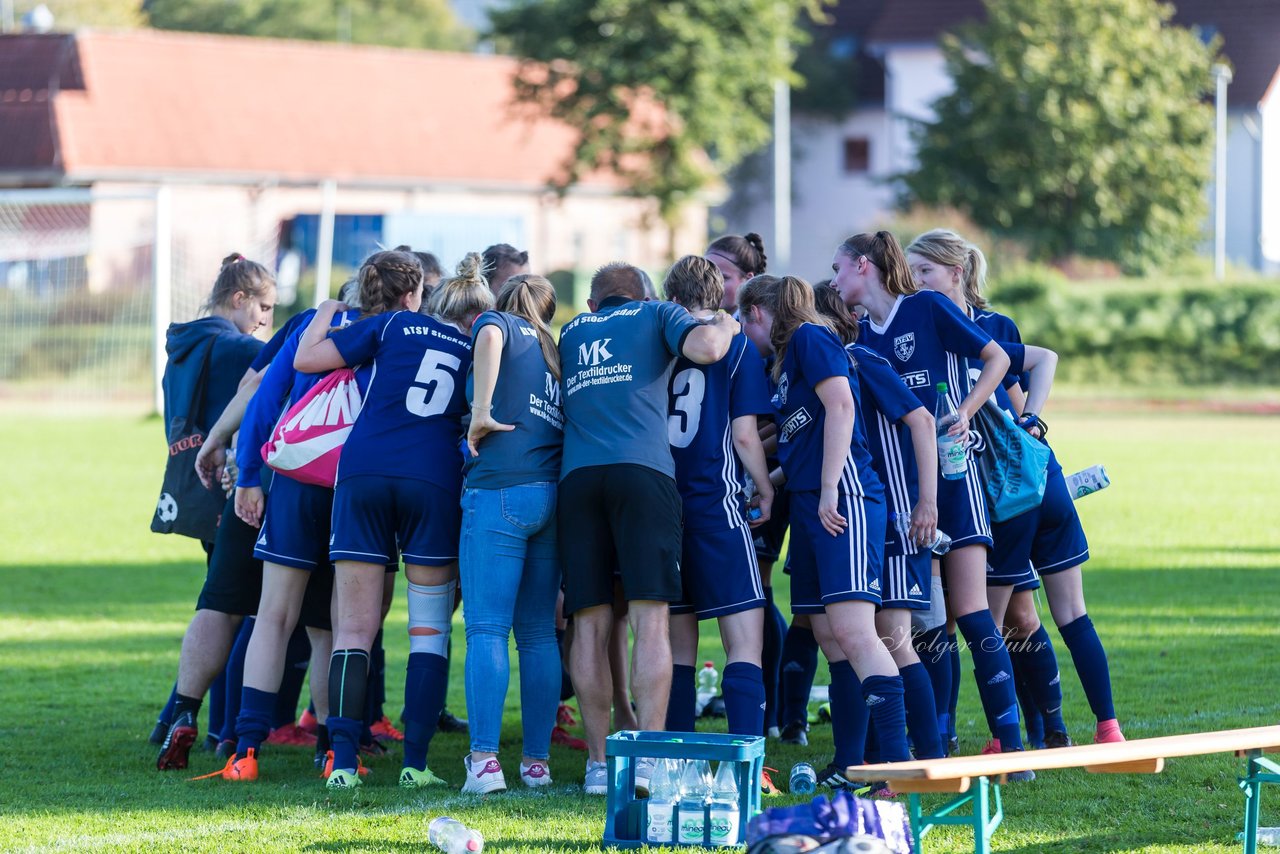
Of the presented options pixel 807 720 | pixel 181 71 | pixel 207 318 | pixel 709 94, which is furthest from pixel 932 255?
pixel 181 71

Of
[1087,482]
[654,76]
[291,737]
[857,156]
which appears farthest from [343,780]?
[857,156]

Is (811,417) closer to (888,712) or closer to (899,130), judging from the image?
(888,712)

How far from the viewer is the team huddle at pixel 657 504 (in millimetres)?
5742

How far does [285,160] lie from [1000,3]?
65.7 ft

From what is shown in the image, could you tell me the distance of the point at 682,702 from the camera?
6.05 meters

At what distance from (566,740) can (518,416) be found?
188 centimetres

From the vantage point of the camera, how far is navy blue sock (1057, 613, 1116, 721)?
6.35m

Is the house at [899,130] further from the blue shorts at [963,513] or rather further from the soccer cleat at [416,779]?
the soccer cleat at [416,779]

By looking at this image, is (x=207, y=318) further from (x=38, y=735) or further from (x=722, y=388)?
(x=722, y=388)

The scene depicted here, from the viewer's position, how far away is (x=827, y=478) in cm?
566

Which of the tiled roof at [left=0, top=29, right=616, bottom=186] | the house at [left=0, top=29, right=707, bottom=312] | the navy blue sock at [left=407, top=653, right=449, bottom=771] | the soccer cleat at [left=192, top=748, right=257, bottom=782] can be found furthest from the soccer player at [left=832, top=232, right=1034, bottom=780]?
the tiled roof at [left=0, top=29, right=616, bottom=186]

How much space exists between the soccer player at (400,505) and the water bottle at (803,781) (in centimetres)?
137

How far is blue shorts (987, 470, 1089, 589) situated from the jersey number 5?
7.35 ft

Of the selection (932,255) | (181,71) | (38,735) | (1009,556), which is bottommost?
(38,735)
